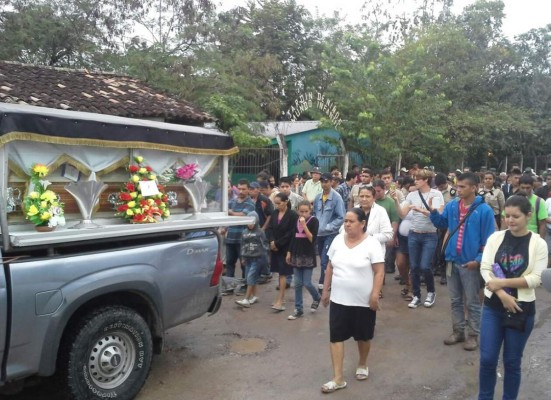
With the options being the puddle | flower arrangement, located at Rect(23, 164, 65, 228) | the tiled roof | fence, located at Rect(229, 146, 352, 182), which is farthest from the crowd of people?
fence, located at Rect(229, 146, 352, 182)

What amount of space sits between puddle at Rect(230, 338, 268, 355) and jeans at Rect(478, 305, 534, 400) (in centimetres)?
236

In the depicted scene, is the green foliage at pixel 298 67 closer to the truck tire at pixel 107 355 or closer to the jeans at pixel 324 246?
the jeans at pixel 324 246

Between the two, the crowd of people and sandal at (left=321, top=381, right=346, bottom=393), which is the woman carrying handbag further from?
sandal at (left=321, top=381, right=346, bottom=393)

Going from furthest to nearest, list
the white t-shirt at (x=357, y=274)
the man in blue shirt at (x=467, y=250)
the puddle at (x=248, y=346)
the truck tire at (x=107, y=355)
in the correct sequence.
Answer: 1. the puddle at (x=248, y=346)
2. the man in blue shirt at (x=467, y=250)
3. the white t-shirt at (x=357, y=274)
4. the truck tire at (x=107, y=355)

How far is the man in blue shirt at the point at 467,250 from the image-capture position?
5227 millimetres

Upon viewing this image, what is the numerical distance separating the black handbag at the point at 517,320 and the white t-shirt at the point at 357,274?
1080 mm

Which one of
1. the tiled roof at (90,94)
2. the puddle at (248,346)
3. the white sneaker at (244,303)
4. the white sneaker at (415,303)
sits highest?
the tiled roof at (90,94)

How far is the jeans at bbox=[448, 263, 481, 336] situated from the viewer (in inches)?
208

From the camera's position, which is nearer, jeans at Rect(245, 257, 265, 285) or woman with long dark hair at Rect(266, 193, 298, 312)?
woman with long dark hair at Rect(266, 193, 298, 312)

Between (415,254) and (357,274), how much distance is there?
273cm

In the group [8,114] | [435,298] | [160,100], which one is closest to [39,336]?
[8,114]

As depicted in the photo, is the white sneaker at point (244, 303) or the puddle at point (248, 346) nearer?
the puddle at point (248, 346)

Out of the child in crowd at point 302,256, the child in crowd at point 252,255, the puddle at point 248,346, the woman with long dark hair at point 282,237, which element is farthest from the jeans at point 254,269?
the puddle at point 248,346

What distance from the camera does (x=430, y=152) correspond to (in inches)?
814
